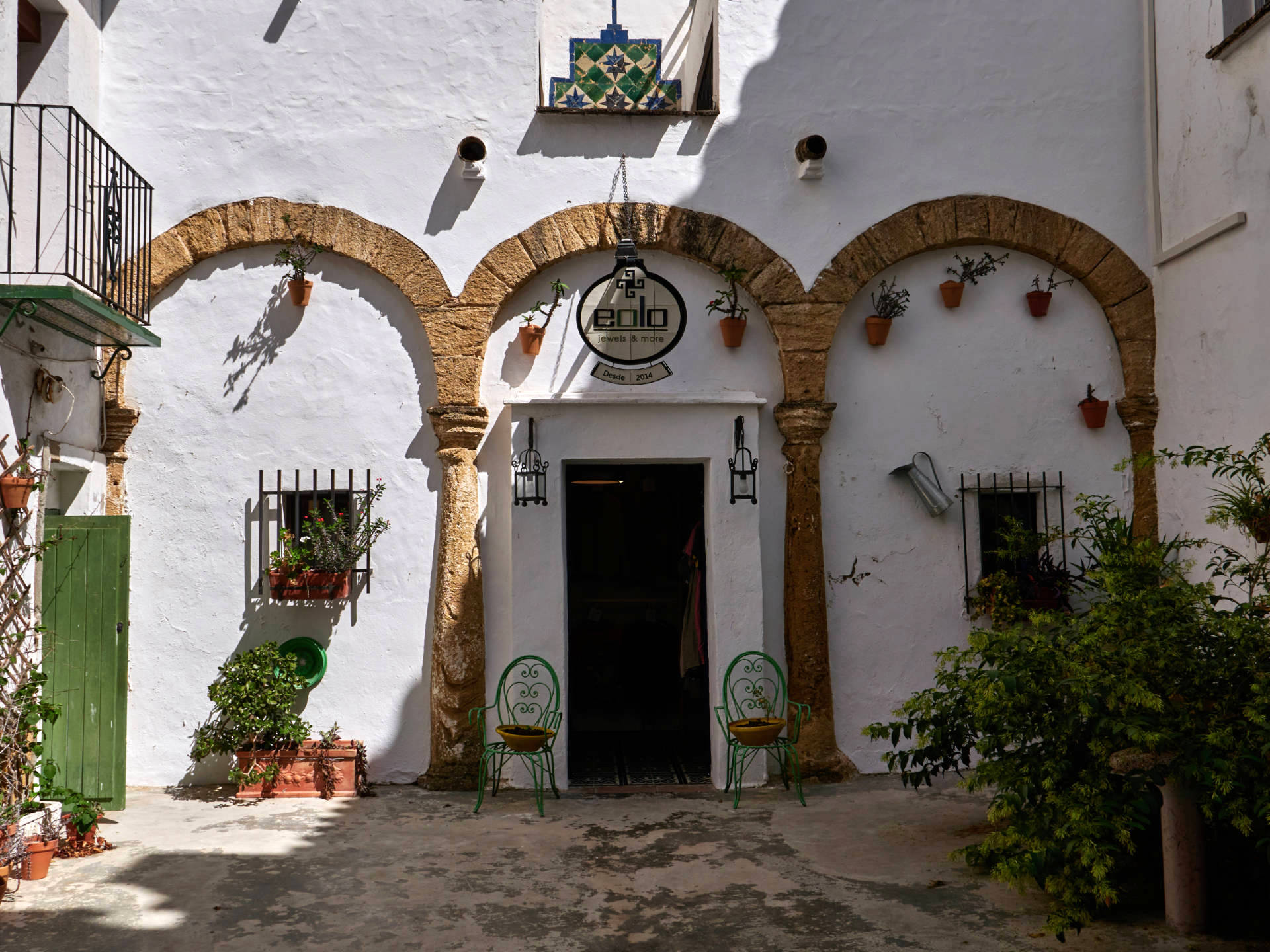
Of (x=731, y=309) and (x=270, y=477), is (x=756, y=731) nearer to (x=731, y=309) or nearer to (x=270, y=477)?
(x=731, y=309)

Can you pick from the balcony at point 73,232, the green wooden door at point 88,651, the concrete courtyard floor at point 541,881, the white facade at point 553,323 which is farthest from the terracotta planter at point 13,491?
the concrete courtyard floor at point 541,881

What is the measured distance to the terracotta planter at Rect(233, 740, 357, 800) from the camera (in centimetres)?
638

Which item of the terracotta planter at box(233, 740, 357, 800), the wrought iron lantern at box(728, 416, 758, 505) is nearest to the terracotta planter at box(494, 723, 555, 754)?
the terracotta planter at box(233, 740, 357, 800)

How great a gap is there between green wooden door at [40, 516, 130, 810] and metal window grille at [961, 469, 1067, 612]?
15.9 ft

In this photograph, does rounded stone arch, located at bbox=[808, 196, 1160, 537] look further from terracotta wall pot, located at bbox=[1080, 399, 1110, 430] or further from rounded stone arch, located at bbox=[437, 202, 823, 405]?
rounded stone arch, located at bbox=[437, 202, 823, 405]

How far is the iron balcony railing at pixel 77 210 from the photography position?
558cm

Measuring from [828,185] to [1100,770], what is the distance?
409cm

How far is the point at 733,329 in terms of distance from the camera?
6.87 metres

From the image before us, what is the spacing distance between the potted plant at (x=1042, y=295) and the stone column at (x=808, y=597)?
145 centimetres

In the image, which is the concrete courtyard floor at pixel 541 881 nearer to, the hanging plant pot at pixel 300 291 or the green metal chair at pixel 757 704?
the green metal chair at pixel 757 704

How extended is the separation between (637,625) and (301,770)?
2.96m

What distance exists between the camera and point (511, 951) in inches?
164

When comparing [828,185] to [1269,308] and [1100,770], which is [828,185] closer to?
[1269,308]

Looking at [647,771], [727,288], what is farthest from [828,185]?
[647,771]
